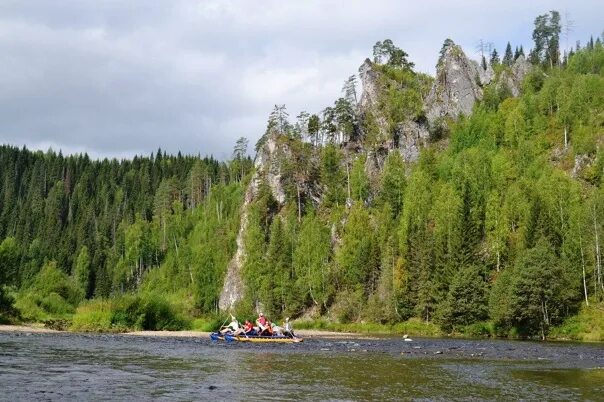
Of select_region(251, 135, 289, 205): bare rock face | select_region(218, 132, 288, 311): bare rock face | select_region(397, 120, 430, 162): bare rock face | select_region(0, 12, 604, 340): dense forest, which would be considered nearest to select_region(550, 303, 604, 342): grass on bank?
select_region(0, 12, 604, 340): dense forest

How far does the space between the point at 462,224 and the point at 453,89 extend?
74.5 metres

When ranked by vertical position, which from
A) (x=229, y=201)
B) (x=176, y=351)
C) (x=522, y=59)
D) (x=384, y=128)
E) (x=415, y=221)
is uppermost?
(x=522, y=59)

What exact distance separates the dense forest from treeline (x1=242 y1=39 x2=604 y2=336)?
1.03ft

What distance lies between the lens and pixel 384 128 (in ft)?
523

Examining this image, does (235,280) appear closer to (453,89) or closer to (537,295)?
(453,89)

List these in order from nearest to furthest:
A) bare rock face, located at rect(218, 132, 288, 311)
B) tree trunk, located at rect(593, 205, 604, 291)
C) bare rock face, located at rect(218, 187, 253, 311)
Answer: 1. tree trunk, located at rect(593, 205, 604, 291)
2. bare rock face, located at rect(218, 187, 253, 311)
3. bare rock face, located at rect(218, 132, 288, 311)

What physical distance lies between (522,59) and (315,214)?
79.8 meters

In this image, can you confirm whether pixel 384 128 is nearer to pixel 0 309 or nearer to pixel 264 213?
pixel 264 213

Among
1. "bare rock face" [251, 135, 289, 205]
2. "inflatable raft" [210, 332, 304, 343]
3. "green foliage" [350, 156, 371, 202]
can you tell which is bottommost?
"inflatable raft" [210, 332, 304, 343]

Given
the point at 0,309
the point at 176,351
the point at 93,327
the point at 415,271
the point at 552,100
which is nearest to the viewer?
the point at 176,351

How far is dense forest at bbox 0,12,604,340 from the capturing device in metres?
86.6

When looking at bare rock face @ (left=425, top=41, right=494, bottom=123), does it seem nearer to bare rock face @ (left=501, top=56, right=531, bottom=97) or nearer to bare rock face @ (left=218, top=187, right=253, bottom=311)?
bare rock face @ (left=501, top=56, right=531, bottom=97)

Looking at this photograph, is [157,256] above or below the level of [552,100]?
below

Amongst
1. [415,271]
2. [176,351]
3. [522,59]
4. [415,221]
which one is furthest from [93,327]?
[522,59]
